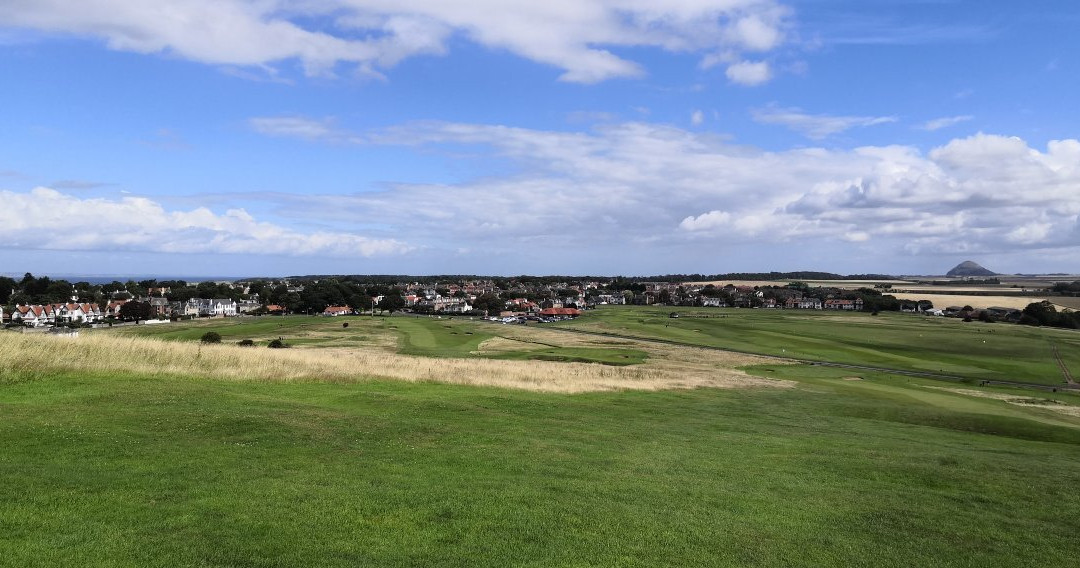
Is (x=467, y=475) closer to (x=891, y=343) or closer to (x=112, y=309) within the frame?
(x=891, y=343)

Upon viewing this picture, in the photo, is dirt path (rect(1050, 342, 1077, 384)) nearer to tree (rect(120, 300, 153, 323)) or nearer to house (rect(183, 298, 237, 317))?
tree (rect(120, 300, 153, 323))

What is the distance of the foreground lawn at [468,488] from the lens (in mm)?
8812

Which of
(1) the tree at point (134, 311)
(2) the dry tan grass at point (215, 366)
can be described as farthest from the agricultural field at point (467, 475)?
(1) the tree at point (134, 311)

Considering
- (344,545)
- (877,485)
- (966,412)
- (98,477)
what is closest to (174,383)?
(98,477)

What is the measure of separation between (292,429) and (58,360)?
1344 cm

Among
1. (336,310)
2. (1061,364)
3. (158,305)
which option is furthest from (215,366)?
(158,305)

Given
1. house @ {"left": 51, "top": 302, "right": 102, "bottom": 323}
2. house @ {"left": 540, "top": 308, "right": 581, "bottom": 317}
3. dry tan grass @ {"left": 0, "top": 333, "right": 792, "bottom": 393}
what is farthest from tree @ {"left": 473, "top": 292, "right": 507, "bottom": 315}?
dry tan grass @ {"left": 0, "top": 333, "right": 792, "bottom": 393}

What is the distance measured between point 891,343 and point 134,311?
132174mm

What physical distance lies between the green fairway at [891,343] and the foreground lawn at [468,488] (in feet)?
182

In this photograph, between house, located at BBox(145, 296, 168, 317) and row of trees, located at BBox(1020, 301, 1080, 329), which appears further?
house, located at BBox(145, 296, 168, 317)

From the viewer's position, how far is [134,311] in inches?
4774

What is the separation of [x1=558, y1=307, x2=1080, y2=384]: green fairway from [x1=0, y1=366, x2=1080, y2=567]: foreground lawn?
2181 inches

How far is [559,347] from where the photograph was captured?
8156 cm

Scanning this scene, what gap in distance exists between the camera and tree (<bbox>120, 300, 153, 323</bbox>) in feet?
397
